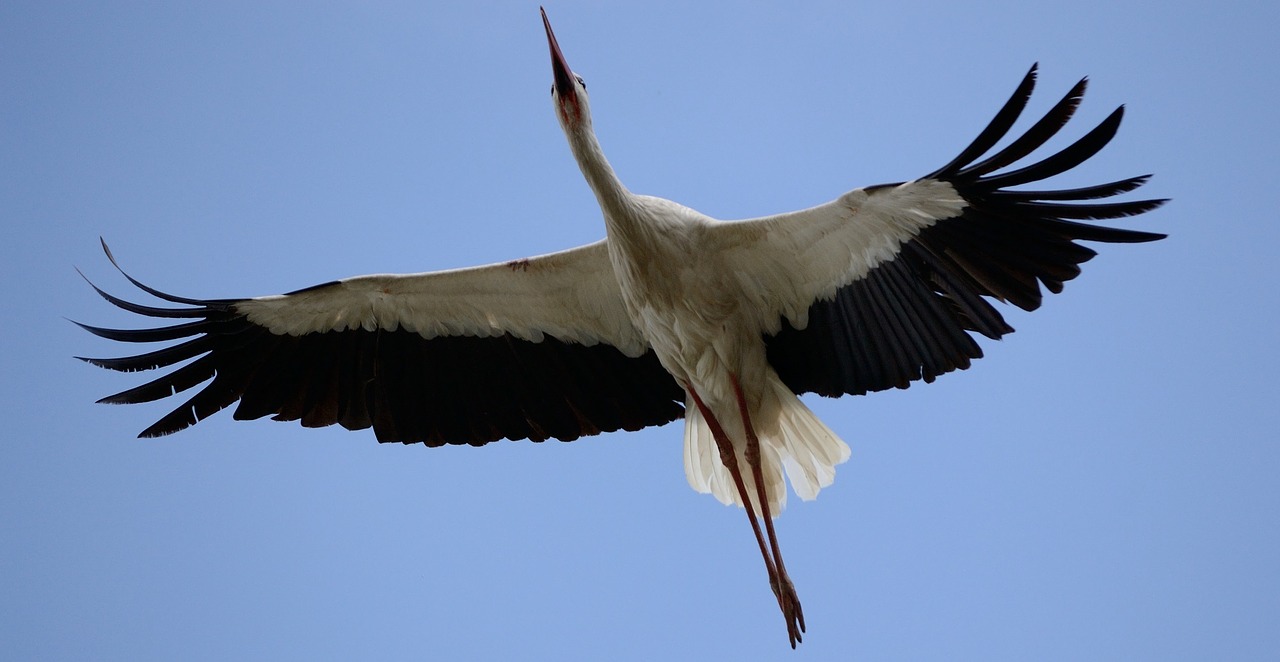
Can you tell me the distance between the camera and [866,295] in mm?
4617

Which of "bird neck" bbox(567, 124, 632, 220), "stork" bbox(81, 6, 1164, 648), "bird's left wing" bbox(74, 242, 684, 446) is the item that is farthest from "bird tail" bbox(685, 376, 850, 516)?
"bird neck" bbox(567, 124, 632, 220)

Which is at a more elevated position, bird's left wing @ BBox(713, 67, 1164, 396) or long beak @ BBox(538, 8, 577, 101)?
long beak @ BBox(538, 8, 577, 101)

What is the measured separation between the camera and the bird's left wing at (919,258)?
3912 millimetres

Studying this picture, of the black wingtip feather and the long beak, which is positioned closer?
the black wingtip feather

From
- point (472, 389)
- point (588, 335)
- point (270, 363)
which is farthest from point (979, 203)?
point (270, 363)

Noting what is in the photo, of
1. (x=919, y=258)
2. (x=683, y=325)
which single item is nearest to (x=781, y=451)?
(x=683, y=325)

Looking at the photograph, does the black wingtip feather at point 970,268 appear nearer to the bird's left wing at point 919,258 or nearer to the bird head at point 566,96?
the bird's left wing at point 919,258

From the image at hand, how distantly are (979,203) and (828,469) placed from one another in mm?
1418

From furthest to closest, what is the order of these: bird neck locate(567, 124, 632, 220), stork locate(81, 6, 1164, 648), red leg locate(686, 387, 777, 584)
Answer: red leg locate(686, 387, 777, 584) < bird neck locate(567, 124, 632, 220) < stork locate(81, 6, 1164, 648)

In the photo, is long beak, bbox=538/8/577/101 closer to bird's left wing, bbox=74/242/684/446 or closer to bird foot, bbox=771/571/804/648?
bird's left wing, bbox=74/242/684/446

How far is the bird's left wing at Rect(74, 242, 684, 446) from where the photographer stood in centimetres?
512

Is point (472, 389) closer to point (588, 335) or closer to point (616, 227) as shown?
point (588, 335)

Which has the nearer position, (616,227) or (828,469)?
(616,227)

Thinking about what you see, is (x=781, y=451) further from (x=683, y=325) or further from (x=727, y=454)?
(x=683, y=325)
